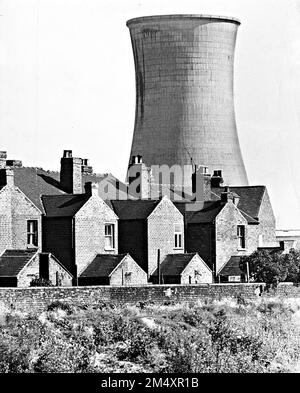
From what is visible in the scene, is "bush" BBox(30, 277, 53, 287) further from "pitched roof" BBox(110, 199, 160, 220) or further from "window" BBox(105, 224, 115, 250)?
"pitched roof" BBox(110, 199, 160, 220)

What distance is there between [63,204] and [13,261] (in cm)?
497

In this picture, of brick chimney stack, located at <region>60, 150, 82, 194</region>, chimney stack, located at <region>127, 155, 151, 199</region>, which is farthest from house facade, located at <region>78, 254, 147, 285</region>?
chimney stack, located at <region>127, 155, 151, 199</region>

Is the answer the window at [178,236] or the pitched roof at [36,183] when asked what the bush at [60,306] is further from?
the window at [178,236]

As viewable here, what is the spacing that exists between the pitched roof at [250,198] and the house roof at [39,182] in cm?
868

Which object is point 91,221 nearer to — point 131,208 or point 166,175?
point 131,208

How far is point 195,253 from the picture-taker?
55.2 metres

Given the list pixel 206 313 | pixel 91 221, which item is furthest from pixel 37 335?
pixel 91 221

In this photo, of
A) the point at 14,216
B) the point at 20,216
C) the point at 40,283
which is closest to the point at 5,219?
the point at 14,216

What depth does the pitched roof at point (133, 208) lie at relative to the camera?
5500 centimetres

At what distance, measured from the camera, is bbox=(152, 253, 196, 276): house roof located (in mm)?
53969

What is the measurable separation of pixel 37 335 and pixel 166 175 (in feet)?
156

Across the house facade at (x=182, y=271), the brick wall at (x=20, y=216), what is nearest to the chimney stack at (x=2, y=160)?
the brick wall at (x=20, y=216)
